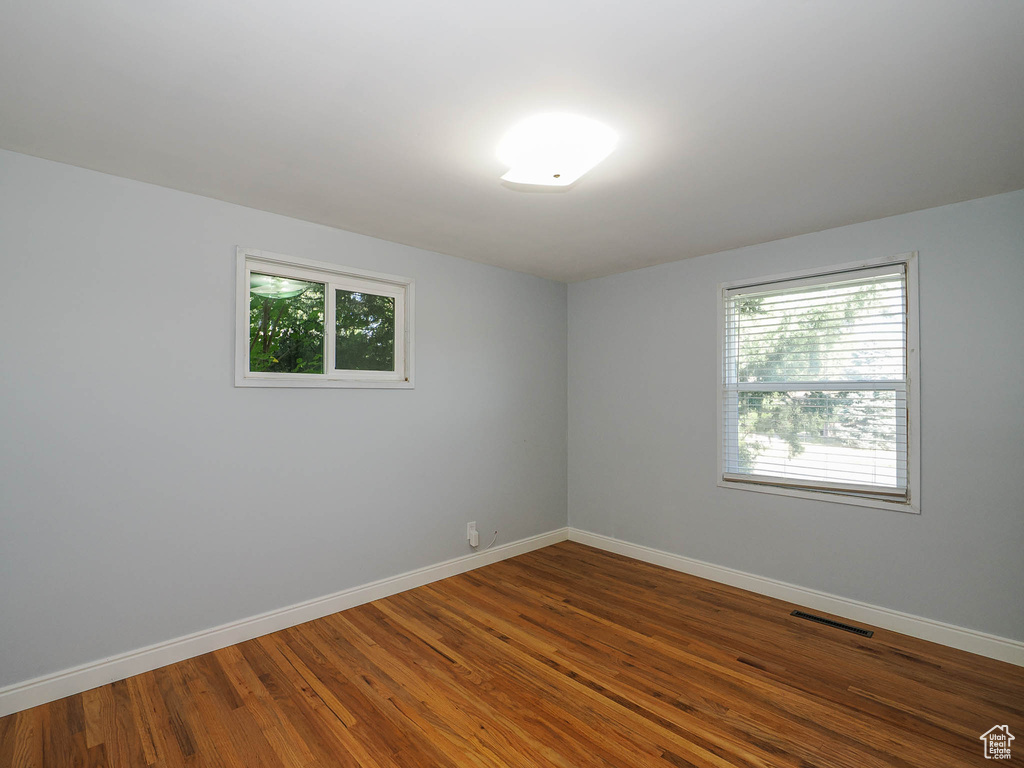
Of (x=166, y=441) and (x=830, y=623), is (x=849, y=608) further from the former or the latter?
(x=166, y=441)

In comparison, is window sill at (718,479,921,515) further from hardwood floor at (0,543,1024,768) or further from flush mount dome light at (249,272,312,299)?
flush mount dome light at (249,272,312,299)

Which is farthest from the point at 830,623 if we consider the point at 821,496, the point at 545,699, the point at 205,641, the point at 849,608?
the point at 205,641

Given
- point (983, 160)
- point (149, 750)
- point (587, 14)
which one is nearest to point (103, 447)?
point (149, 750)

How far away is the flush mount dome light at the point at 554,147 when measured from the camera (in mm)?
2055

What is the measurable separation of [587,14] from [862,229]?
8.61 ft

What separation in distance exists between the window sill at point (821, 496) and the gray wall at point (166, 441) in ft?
7.23

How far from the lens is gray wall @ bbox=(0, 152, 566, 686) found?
7.61 feet

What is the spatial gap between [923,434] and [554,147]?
8.79ft

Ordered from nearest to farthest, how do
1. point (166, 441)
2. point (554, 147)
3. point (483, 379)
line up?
point (554, 147) → point (166, 441) → point (483, 379)

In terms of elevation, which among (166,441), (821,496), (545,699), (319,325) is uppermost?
(319,325)

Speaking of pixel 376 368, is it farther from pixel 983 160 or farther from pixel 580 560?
pixel 983 160

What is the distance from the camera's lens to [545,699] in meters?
2.33

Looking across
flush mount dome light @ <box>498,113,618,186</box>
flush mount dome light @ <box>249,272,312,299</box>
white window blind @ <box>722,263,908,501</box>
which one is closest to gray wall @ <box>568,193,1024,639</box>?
white window blind @ <box>722,263,908,501</box>

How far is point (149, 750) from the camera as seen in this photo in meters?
2.00
